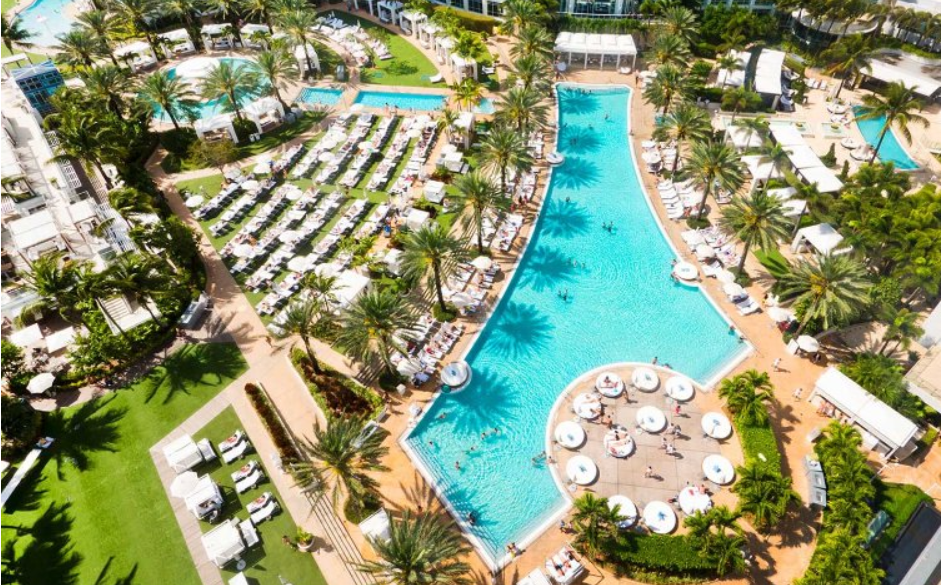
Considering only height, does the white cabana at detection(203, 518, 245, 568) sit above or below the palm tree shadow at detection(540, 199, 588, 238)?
below

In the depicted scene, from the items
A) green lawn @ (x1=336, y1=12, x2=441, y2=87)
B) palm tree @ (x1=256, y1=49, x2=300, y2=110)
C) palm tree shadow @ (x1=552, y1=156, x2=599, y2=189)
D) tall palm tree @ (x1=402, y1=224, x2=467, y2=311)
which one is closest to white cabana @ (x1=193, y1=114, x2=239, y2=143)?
palm tree @ (x1=256, y1=49, x2=300, y2=110)

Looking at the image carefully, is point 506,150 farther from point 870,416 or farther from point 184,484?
point 184,484

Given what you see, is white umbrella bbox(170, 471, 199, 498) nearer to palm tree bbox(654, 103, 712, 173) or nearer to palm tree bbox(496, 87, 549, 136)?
palm tree bbox(496, 87, 549, 136)

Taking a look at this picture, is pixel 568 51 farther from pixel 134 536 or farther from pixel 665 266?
pixel 134 536

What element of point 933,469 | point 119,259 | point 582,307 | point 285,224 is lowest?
point 933,469

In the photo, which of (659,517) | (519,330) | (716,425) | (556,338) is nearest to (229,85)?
(519,330)

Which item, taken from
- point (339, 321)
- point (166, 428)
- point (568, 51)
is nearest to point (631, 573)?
point (339, 321)
